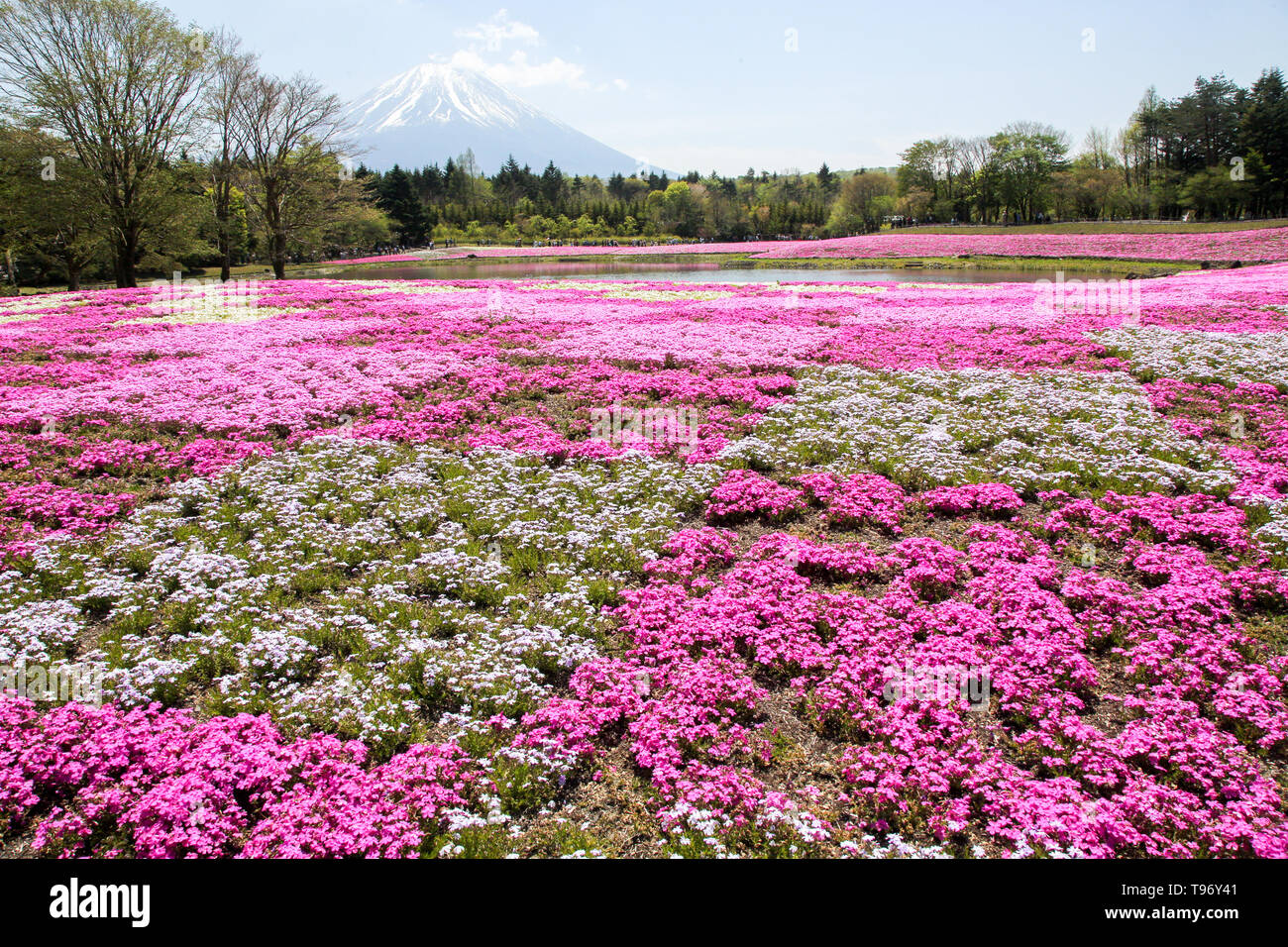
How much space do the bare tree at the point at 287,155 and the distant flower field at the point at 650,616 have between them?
160ft

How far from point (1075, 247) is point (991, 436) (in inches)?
2551

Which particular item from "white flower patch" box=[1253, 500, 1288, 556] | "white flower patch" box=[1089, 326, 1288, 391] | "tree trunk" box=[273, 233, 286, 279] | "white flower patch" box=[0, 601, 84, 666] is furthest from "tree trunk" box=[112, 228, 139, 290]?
"white flower patch" box=[1253, 500, 1288, 556]

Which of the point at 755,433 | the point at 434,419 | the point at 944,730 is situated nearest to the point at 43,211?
the point at 434,419

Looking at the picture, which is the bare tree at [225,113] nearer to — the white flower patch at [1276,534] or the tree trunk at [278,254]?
the tree trunk at [278,254]

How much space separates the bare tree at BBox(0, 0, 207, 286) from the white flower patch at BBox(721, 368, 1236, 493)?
47412 mm

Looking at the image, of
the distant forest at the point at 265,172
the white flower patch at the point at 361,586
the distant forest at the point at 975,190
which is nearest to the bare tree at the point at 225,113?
the distant forest at the point at 265,172

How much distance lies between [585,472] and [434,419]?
4.76 meters

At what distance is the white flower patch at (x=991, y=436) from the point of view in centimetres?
1120

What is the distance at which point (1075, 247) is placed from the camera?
6431 cm

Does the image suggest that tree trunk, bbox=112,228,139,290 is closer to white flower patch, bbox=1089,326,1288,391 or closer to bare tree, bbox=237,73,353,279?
bare tree, bbox=237,73,353,279

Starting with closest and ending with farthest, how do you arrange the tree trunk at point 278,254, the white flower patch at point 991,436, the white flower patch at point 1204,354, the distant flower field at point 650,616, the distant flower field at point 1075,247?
1. the distant flower field at point 650,616
2. the white flower patch at point 991,436
3. the white flower patch at point 1204,354
4. the distant flower field at point 1075,247
5. the tree trunk at point 278,254

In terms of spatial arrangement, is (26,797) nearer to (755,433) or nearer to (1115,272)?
(755,433)

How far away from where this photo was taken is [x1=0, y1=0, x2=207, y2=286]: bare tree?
1566 inches

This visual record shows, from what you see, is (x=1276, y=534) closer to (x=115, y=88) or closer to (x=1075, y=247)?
(x=115, y=88)
